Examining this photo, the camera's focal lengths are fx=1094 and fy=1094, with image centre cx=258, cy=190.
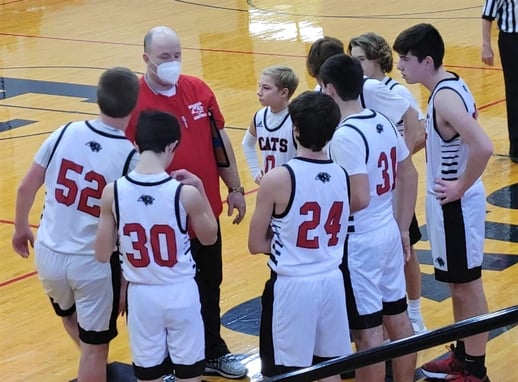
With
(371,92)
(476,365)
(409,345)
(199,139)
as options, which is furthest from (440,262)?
(409,345)

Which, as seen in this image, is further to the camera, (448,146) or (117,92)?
(448,146)

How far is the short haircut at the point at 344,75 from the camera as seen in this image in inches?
186

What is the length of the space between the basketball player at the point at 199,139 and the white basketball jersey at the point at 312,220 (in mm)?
949

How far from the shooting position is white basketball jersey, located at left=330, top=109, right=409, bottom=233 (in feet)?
15.6

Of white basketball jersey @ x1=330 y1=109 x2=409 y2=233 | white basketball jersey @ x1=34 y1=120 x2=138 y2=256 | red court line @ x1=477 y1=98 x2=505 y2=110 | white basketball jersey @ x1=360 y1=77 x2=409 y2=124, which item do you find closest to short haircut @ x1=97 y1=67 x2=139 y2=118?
white basketball jersey @ x1=34 y1=120 x2=138 y2=256

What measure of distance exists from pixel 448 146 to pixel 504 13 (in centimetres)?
488

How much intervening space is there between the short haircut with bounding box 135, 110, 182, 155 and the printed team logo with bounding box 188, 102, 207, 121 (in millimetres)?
945

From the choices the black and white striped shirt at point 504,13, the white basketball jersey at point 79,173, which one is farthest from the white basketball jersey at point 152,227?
the black and white striped shirt at point 504,13

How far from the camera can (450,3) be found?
17734mm

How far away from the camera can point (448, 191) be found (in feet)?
16.9

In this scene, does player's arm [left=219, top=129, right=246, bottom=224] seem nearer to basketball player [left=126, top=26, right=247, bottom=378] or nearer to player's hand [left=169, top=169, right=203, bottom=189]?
basketball player [left=126, top=26, right=247, bottom=378]

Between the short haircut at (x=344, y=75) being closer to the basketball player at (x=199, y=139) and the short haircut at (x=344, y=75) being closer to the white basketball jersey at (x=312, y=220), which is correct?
the white basketball jersey at (x=312, y=220)

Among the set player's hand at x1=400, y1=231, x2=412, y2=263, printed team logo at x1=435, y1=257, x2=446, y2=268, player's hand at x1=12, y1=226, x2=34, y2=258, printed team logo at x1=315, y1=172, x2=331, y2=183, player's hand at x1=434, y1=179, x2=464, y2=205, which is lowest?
printed team logo at x1=435, y1=257, x2=446, y2=268

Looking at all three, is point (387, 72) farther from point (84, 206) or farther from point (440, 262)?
point (84, 206)
